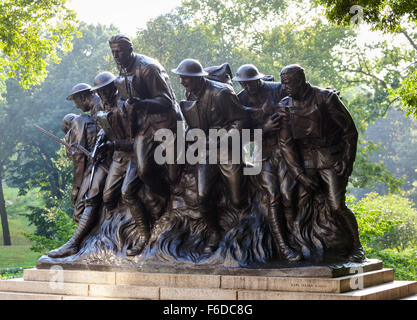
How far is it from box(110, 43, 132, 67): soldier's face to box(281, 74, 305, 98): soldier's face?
230cm

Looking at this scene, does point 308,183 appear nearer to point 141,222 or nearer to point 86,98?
point 141,222

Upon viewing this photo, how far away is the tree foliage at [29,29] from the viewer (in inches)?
631

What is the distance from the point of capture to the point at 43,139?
95.5 feet

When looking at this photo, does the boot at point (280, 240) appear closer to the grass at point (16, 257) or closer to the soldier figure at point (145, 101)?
the soldier figure at point (145, 101)

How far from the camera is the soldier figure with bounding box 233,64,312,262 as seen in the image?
333 inches

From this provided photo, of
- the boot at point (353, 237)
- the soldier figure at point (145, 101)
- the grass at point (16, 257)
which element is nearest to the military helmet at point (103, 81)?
the soldier figure at point (145, 101)

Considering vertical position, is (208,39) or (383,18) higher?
(208,39)

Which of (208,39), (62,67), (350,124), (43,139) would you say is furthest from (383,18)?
(62,67)

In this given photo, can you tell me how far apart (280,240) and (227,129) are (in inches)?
67.5

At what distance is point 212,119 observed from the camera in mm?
8859

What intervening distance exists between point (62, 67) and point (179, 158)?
24589 mm

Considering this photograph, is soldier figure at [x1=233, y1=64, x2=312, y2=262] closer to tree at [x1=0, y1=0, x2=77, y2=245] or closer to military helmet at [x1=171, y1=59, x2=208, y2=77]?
military helmet at [x1=171, y1=59, x2=208, y2=77]
